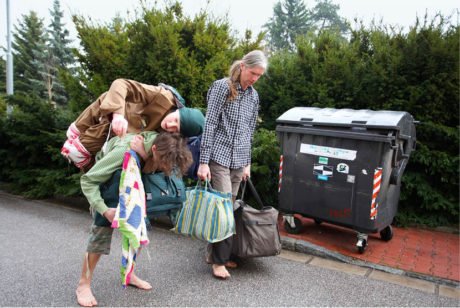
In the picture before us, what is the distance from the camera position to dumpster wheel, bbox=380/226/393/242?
4.29m

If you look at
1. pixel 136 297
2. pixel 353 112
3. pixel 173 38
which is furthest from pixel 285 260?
pixel 173 38

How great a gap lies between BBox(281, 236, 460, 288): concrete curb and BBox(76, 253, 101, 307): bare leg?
2.23 meters

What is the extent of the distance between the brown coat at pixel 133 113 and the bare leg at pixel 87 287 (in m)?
0.75

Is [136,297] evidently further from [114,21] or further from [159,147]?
[114,21]

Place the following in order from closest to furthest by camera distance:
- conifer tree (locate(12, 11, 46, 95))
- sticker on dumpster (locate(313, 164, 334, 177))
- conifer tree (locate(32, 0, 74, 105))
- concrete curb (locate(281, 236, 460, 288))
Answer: concrete curb (locate(281, 236, 460, 288)) < sticker on dumpster (locate(313, 164, 334, 177)) < conifer tree (locate(32, 0, 74, 105)) < conifer tree (locate(12, 11, 46, 95))

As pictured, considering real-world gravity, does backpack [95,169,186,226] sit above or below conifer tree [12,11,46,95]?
below

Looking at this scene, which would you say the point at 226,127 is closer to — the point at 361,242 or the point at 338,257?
the point at 338,257

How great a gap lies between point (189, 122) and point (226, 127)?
73cm

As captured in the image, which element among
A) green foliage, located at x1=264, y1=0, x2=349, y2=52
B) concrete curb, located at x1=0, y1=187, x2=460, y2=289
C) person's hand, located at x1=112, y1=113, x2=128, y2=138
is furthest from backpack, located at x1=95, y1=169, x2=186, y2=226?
green foliage, located at x1=264, y1=0, x2=349, y2=52

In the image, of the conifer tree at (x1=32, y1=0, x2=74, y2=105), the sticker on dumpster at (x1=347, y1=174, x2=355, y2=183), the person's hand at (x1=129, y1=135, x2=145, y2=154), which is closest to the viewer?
the person's hand at (x1=129, y1=135, x2=145, y2=154)

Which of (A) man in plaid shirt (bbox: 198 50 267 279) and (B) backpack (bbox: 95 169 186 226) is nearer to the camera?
(B) backpack (bbox: 95 169 186 226)

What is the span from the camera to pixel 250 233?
306 centimetres

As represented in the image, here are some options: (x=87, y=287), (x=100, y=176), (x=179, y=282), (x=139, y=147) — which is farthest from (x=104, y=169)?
(x=179, y=282)

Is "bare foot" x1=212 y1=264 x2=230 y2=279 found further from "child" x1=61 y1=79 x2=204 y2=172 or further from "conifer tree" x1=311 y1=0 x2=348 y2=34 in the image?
"conifer tree" x1=311 y1=0 x2=348 y2=34
